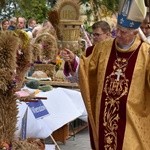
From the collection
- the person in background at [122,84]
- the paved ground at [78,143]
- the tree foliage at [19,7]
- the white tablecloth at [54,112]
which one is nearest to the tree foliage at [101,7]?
the tree foliage at [19,7]

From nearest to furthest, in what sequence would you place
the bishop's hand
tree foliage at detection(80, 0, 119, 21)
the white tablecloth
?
tree foliage at detection(80, 0, 119, 21) → the bishop's hand → the white tablecloth

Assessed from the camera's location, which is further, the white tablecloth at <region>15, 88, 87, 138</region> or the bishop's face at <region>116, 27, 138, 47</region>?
the white tablecloth at <region>15, 88, 87, 138</region>

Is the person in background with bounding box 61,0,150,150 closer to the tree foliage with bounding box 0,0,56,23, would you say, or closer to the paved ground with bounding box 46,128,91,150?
the tree foliage with bounding box 0,0,56,23

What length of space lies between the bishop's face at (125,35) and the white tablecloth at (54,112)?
1702 millimetres

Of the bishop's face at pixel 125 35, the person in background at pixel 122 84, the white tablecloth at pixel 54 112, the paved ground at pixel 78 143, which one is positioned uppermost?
the bishop's face at pixel 125 35

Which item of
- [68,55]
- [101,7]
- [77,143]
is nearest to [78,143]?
[77,143]

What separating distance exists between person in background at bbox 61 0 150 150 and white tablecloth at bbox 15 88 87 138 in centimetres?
131

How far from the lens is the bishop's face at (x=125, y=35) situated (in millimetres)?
4555

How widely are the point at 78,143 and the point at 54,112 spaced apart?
1.38 meters

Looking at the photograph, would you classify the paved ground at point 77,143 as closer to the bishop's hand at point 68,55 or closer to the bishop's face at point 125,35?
the bishop's hand at point 68,55

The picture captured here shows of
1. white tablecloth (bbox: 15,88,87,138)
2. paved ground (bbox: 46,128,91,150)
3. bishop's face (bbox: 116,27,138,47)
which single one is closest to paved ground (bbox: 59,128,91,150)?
paved ground (bbox: 46,128,91,150)

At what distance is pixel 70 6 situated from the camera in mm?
4496

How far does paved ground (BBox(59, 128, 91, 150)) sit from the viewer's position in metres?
7.86

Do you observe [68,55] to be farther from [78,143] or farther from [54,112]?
[78,143]
